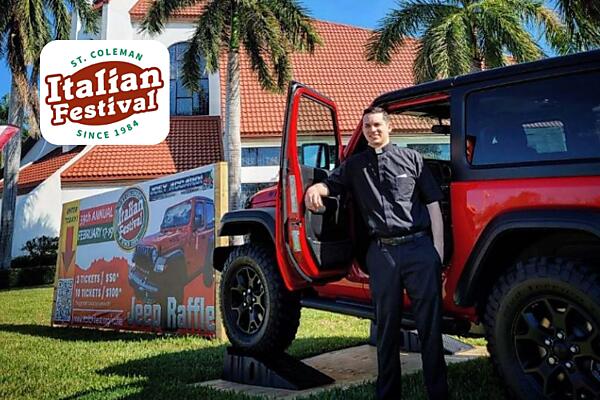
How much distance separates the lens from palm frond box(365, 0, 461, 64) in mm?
18000

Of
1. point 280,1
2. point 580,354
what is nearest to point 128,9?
point 280,1

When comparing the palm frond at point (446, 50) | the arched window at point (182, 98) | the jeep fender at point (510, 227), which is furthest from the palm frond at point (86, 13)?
the jeep fender at point (510, 227)

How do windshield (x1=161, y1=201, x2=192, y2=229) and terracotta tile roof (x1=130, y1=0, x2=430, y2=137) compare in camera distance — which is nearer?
windshield (x1=161, y1=201, x2=192, y2=229)

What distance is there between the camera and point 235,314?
4.99 metres

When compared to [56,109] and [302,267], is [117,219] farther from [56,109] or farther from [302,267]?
[302,267]

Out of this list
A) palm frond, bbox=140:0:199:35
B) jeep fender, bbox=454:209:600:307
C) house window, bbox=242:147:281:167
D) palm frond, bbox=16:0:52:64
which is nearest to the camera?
jeep fender, bbox=454:209:600:307

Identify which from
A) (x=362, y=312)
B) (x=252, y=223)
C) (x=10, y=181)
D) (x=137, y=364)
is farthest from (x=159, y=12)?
(x=362, y=312)

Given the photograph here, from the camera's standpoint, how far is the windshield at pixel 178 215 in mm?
7672

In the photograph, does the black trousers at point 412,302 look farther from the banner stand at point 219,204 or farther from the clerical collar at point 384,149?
the banner stand at point 219,204

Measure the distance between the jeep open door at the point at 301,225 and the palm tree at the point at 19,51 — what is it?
2177 cm

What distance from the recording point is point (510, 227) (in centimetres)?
309

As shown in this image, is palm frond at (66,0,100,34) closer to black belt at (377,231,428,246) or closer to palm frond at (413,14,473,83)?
palm frond at (413,14,473,83)

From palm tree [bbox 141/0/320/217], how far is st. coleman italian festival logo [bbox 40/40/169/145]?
568cm

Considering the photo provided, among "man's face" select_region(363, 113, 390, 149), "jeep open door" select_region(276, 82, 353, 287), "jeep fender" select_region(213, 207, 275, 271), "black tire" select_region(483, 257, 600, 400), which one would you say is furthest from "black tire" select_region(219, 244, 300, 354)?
"black tire" select_region(483, 257, 600, 400)
